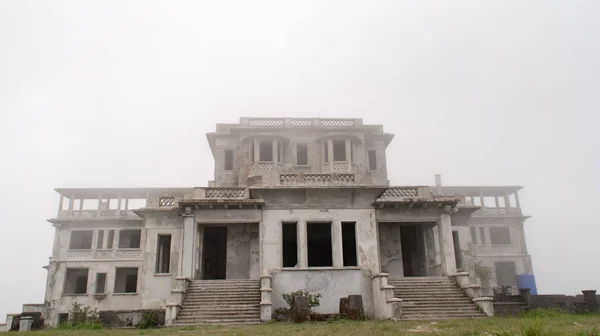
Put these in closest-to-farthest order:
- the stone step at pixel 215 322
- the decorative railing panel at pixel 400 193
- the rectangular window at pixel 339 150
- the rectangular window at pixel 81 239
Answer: the stone step at pixel 215 322 < the decorative railing panel at pixel 400 193 < the rectangular window at pixel 339 150 < the rectangular window at pixel 81 239

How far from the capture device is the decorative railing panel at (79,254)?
124 ft

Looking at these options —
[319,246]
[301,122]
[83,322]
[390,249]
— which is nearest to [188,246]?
[83,322]

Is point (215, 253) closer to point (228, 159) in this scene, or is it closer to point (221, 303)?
point (228, 159)

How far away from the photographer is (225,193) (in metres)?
23.4

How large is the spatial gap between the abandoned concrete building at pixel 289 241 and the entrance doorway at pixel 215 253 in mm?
66

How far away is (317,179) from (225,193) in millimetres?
4888

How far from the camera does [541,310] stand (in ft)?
63.5

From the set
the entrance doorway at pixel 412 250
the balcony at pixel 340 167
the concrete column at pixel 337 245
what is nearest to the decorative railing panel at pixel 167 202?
the concrete column at pixel 337 245

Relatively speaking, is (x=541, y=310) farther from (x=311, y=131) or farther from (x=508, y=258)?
(x=508, y=258)

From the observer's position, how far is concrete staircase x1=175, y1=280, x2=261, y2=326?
18486 mm

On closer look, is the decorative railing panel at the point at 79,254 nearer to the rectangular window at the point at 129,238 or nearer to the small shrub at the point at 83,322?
the rectangular window at the point at 129,238

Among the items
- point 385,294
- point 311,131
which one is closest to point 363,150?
point 311,131

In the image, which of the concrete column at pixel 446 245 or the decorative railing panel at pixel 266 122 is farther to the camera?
the decorative railing panel at pixel 266 122

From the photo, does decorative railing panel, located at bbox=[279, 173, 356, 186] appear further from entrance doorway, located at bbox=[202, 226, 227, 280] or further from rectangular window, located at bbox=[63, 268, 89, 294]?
rectangular window, located at bbox=[63, 268, 89, 294]
